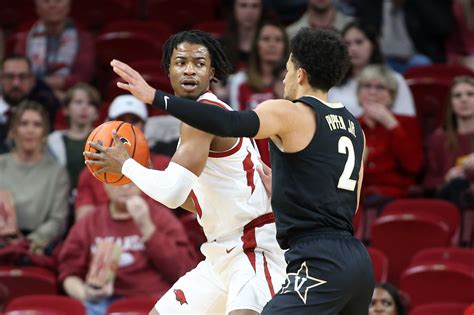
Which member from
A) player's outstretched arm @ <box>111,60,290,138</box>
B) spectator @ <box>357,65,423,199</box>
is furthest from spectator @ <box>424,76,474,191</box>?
player's outstretched arm @ <box>111,60,290,138</box>

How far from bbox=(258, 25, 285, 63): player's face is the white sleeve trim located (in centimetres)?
477

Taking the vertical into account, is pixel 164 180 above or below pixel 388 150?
above

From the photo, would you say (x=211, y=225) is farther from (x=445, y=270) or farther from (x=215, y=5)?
(x=215, y=5)

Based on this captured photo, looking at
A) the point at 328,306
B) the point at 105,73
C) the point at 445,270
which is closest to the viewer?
the point at 328,306

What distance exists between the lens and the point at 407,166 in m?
9.25

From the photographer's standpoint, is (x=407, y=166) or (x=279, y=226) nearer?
(x=279, y=226)

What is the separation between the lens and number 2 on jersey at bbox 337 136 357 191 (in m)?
5.15

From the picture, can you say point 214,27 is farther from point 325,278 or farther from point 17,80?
point 325,278

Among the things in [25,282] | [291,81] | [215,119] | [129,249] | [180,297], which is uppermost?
[291,81]

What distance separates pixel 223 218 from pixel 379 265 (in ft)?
8.58

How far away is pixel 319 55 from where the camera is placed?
5.18m

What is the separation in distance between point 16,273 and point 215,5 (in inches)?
178

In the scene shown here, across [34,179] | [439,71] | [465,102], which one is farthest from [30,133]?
[439,71]

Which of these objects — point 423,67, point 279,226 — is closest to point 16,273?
point 279,226
